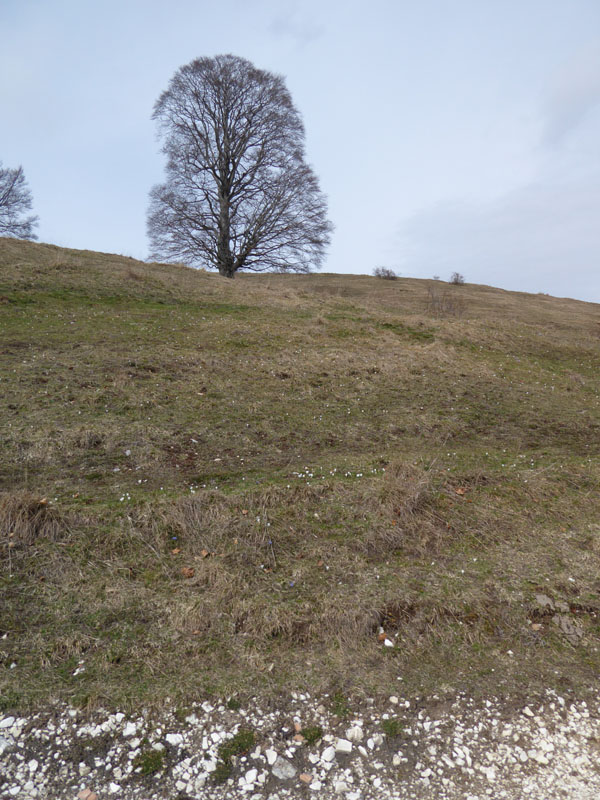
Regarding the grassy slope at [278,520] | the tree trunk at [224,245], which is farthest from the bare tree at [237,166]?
the grassy slope at [278,520]

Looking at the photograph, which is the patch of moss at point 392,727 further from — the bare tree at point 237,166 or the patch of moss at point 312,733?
the bare tree at point 237,166

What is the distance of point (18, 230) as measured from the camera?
39.4 meters

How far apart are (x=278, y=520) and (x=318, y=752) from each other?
2846 millimetres

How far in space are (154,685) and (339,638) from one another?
62.0 inches

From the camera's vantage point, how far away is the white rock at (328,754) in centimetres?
335

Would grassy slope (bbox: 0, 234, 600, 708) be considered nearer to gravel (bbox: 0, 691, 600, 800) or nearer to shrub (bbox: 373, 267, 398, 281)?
gravel (bbox: 0, 691, 600, 800)

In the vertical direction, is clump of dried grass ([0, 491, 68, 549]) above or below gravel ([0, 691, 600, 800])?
above

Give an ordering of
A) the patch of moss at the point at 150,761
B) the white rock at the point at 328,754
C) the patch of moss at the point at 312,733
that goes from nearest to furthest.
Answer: the patch of moss at the point at 150,761 → the white rock at the point at 328,754 → the patch of moss at the point at 312,733

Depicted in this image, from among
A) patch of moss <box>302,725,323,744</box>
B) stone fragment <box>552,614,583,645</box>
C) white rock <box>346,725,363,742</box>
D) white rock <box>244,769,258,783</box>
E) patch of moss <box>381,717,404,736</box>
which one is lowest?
white rock <box>244,769,258,783</box>

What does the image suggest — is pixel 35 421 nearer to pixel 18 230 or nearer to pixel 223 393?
pixel 223 393

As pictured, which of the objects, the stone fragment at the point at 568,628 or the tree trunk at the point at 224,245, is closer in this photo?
→ the stone fragment at the point at 568,628

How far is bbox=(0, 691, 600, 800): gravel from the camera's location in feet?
10.3

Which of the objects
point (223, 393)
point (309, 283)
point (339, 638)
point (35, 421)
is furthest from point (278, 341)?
point (309, 283)

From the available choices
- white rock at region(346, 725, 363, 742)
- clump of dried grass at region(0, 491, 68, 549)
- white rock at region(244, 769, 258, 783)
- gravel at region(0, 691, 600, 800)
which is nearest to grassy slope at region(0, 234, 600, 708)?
clump of dried grass at region(0, 491, 68, 549)
